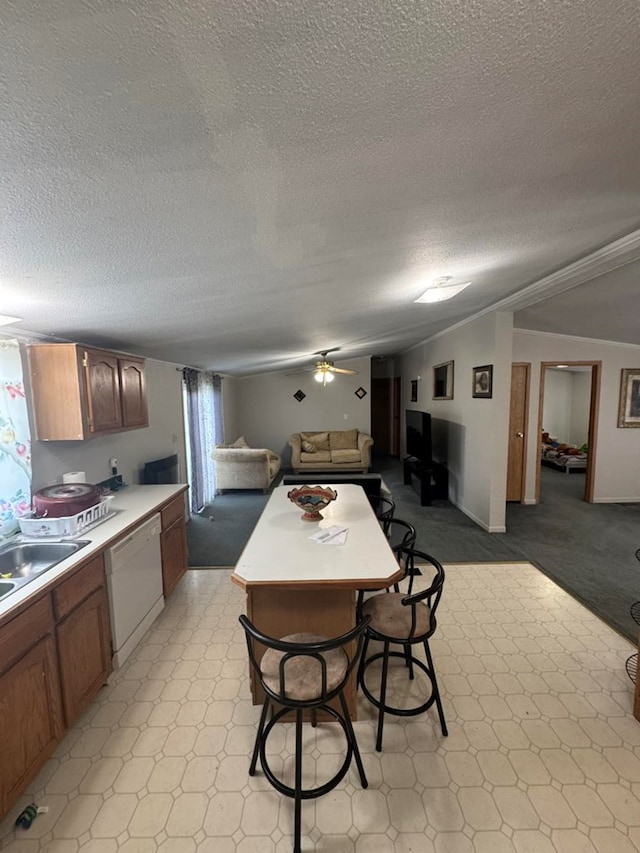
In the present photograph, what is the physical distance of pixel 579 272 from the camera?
2646 millimetres

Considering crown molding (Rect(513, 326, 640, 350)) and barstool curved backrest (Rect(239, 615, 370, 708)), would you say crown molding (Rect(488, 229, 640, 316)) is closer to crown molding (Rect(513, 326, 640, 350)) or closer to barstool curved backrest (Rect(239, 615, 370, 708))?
crown molding (Rect(513, 326, 640, 350))

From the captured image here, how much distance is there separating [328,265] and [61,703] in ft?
8.05

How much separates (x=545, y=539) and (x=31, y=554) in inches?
179

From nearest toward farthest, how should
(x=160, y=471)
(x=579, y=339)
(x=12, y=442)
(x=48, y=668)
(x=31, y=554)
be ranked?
(x=48, y=668) → (x=31, y=554) → (x=12, y=442) → (x=160, y=471) → (x=579, y=339)

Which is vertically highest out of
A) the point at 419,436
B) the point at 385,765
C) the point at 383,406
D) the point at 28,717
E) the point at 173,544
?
the point at 383,406

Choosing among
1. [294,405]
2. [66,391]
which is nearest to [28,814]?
[66,391]

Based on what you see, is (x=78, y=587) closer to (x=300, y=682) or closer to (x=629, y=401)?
(x=300, y=682)

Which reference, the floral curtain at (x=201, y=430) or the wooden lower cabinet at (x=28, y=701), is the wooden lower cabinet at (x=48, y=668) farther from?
the floral curtain at (x=201, y=430)

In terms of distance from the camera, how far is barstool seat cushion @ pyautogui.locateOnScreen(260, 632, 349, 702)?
4.68 feet

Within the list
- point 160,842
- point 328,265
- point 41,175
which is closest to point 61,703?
point 160,842

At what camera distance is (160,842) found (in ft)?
4.56

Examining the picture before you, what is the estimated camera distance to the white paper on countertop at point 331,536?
6.52 feet

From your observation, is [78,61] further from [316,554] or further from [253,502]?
[253,502]

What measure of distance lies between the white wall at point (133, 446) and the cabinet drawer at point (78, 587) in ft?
2.64
